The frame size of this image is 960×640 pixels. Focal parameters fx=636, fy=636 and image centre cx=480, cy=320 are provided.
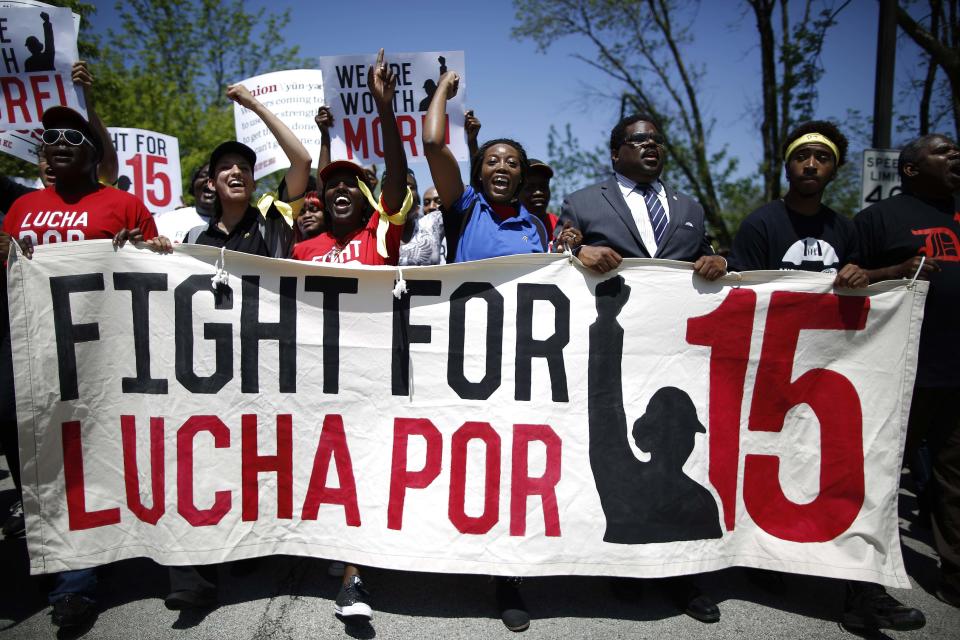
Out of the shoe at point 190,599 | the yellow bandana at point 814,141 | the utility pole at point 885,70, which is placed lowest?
the shoe at point 190,599

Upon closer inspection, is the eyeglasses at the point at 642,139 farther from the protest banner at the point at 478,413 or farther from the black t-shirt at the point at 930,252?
the black t-shirt at the point at 930,252

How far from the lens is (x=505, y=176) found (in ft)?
10.4

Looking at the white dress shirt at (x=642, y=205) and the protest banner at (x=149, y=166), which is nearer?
the white dress shirt at (x=642, y=205)

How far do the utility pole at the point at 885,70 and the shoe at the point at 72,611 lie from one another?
8130mm

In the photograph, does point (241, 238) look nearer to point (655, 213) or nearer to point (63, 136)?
point (63, 136)

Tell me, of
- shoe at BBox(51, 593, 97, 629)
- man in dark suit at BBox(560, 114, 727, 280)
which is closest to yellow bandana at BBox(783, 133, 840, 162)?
man in dark suit at BBox(560, 114, 727, 280)

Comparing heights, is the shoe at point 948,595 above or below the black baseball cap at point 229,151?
below

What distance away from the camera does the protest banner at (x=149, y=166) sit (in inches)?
232

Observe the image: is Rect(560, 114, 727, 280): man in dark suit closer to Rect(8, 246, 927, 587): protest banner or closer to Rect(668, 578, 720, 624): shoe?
Rect(8, 246, 927, 587): protest banner

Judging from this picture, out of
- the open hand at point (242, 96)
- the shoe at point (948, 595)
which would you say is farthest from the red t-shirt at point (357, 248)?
the shoe at point (948, 595)

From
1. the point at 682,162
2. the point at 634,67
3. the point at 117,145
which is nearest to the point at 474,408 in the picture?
the point at 117,145

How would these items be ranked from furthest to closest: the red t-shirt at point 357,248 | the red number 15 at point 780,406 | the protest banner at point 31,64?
1. the protest banner at point 31,64
2. the red t-shirt at point 357,248
3. the red number 15 at point 780,406

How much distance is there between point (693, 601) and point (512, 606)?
823mm

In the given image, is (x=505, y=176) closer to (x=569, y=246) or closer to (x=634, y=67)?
(x=569, y=246)
